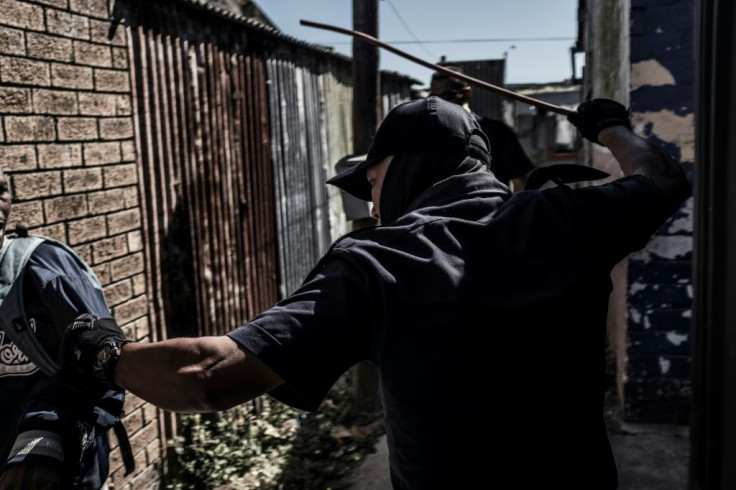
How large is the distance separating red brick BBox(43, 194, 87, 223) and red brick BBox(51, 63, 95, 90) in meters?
0.53

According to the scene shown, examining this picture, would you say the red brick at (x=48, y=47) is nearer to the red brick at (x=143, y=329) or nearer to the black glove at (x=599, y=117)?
the red brick at (x=143, y=329)

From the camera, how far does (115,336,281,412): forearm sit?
147 cm

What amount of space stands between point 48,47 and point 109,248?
100cm

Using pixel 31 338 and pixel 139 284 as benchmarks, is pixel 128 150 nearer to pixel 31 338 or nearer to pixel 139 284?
pixel 139 284

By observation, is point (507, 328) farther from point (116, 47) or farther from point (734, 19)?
point (116, 47)

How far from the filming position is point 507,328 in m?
1.64

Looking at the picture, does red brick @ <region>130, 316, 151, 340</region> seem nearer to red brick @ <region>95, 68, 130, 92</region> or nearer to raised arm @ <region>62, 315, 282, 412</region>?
red brick @ <region>95, 68, 130, 92</region>

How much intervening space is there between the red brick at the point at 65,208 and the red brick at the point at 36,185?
44mm

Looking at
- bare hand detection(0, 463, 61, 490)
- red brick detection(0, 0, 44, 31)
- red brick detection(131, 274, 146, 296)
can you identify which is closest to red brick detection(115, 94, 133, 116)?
red brick detection(0, 0, 44, 31)

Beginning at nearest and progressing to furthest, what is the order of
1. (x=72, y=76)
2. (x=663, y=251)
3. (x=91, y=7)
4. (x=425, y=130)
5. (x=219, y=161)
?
(x=425, y=130) → (x=72, y=76) → (x=91, y=7) → (x=663, y=251) → (x=219, y=161)

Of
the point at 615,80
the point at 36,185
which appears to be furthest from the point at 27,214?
the point at 615,80

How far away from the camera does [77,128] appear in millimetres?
3445

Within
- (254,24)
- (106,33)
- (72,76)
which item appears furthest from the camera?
(254,24)

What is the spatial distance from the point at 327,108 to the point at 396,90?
435 cm
